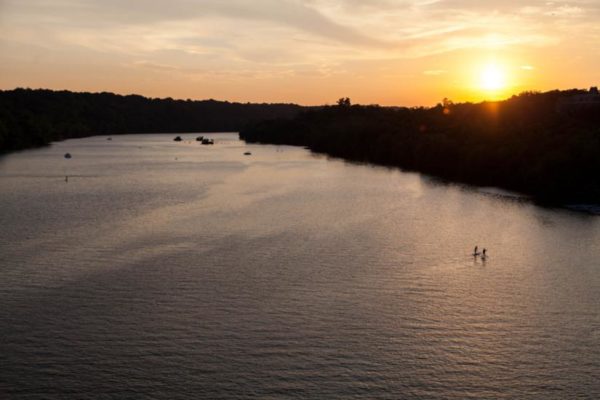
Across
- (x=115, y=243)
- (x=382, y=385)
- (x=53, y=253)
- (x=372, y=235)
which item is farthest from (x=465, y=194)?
(x=382, y=385)

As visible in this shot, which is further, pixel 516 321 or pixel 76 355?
pixel 516 321

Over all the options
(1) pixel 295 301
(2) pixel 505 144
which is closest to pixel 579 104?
(2) pixel 505 144

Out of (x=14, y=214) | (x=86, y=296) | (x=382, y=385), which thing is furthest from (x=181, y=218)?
(x=382, y=385)

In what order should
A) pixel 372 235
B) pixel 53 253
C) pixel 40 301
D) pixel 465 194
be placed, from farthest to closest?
pixel 465 194 < pixel 372 235 < pixel 53 253 < pixel 40 301

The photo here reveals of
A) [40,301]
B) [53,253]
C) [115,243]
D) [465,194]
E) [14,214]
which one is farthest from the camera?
[465,194]

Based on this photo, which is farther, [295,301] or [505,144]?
[505,144]

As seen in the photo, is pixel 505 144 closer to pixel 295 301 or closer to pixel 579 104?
pixel 579 104

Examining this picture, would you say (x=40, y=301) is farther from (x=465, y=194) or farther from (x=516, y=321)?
(x=465, y=194)
